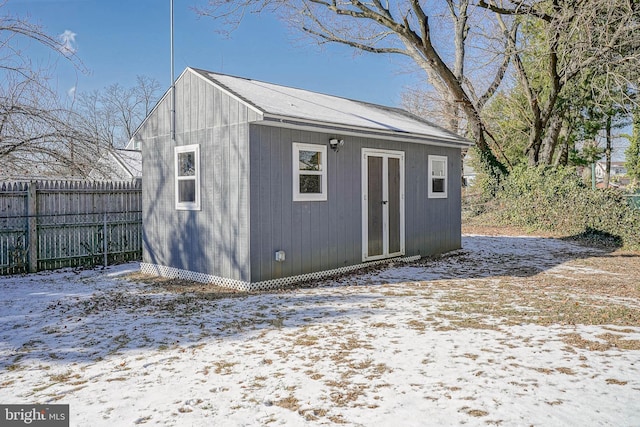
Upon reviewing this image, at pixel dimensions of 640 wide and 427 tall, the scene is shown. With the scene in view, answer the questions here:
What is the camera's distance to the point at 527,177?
15.2 metres

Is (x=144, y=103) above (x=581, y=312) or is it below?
above

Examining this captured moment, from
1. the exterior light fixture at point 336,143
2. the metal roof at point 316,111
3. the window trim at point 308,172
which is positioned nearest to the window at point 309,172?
the window trim at point 308,172

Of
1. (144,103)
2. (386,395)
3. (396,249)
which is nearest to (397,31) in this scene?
(396,249)

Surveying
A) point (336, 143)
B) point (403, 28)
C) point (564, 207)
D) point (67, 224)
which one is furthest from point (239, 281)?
point (403, 28)

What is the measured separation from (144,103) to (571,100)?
78.0ft

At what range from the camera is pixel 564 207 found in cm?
1358

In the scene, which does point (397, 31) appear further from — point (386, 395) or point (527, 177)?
point (386, 395)

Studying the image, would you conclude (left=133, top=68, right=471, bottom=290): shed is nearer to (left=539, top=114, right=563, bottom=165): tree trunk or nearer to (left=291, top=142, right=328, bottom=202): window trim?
(left=291, top=142, right=328, bottom=202): window trim

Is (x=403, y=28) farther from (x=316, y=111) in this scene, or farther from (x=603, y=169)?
(x=603, y=169)

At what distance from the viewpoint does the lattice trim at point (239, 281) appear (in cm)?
671

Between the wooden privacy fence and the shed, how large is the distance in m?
1.37

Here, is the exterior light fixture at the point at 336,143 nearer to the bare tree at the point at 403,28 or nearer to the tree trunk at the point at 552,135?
the bare tree at the point at 403,28

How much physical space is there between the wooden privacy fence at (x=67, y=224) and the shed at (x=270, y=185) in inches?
53.9

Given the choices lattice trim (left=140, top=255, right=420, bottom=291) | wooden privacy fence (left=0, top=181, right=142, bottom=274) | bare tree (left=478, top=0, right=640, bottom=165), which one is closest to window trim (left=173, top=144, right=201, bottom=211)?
lattice trim (left=140, top=255, right=420, bottom=291)
